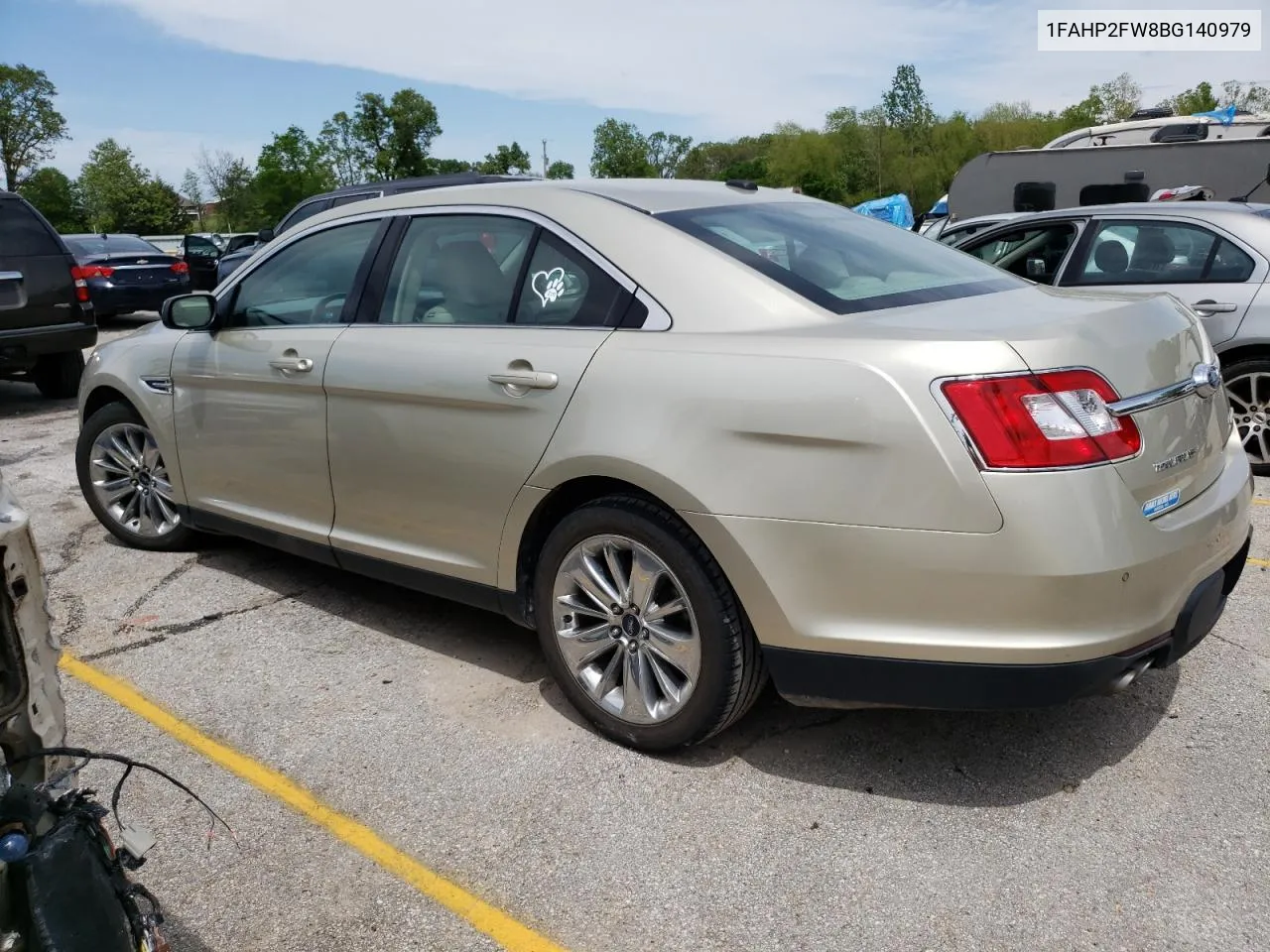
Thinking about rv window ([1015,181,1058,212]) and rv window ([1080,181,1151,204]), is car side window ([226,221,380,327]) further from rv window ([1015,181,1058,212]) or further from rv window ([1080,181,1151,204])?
rv window ([1015,181,1058,212])

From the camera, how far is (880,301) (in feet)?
9.86

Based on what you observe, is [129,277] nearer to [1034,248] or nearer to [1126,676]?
[1034,248]

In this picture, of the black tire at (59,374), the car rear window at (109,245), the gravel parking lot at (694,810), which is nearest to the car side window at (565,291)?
the gravel parking lot at (694,810)

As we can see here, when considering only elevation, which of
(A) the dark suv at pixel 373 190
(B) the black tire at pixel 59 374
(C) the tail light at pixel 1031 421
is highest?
(A) the dark suv at pixel 373 190

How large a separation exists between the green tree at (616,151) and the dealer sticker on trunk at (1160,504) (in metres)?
85.5

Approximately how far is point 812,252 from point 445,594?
167 centimetres

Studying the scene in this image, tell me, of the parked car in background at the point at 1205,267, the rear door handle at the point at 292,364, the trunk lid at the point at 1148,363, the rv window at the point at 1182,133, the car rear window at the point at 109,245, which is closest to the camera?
the trunk lid at the point at 1148,363

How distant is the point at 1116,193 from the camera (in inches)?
380

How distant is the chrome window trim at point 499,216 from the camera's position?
3068mm

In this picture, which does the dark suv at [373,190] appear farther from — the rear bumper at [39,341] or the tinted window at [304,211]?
the rear bumper at [39,341]

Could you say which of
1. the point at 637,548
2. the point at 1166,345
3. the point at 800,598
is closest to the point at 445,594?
the point at 637,548

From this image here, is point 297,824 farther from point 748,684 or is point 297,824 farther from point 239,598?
point 239,598

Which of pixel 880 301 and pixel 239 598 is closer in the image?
pixel 880 301

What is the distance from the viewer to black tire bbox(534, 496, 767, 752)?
2848 mm
